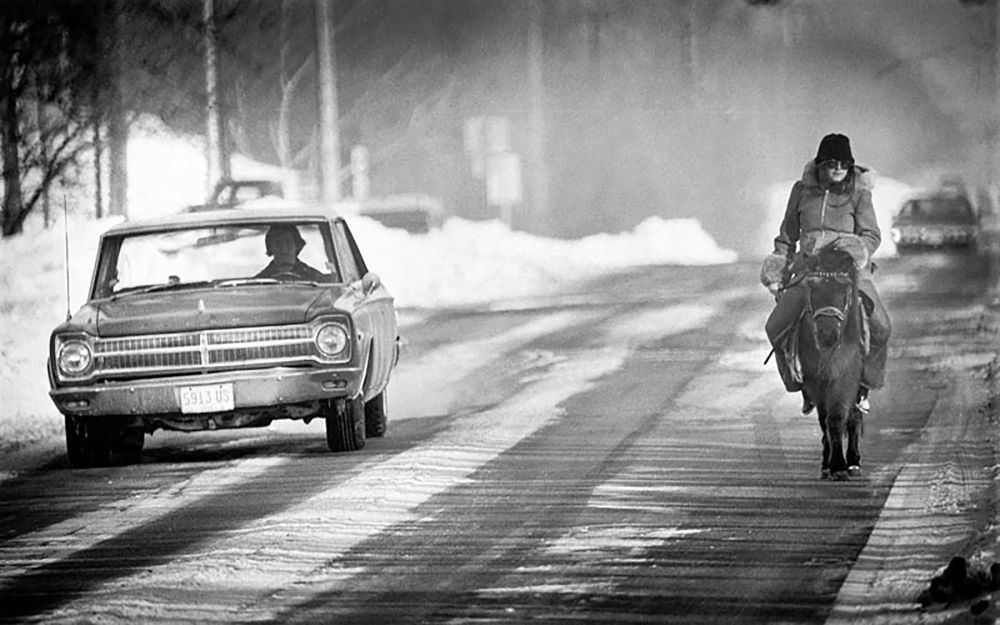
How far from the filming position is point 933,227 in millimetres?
48250

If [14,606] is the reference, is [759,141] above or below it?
above

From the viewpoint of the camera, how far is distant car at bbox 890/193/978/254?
48.2 m

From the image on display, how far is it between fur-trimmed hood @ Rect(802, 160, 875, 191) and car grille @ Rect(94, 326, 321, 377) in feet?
10.8

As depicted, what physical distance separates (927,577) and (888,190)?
71753 millimetres

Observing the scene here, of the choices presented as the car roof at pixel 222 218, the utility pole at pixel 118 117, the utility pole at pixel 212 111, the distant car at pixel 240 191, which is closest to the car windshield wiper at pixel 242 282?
the car roof at pixel 222 218

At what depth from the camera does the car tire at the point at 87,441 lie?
44.4 ft

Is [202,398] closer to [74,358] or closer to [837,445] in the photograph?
[74,358]

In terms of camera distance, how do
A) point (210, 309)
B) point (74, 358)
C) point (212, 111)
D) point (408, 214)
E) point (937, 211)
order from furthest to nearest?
point (937, 211), point (408, 214), point (212, 111), point (210, 309), point (74, 358)

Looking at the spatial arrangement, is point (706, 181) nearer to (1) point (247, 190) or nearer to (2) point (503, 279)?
(1) point (247, 190)

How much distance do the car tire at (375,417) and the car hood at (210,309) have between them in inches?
37.0

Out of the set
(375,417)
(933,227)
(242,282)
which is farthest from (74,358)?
(933,227)

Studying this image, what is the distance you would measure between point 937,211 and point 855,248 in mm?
38327

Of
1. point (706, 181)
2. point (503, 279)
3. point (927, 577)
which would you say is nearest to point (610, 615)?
point (927, 577)

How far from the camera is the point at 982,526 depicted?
9.73m
